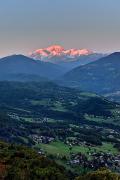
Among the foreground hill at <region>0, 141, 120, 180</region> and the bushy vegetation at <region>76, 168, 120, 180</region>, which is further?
the foreground hill at <region>0, 141, 120, 180</region>

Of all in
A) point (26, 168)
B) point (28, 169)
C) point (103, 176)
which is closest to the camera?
point (103, 176)

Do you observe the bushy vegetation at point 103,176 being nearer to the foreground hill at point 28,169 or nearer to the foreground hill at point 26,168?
the foreground hill at point 28,169

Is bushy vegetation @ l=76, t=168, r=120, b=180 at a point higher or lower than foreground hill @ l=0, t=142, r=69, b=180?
higher

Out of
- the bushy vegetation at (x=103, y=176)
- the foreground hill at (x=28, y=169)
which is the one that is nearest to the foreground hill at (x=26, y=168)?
the foreground hill at (x=28, y=169)

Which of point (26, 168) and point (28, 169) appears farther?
point (26, 168)

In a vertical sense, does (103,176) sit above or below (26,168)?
above

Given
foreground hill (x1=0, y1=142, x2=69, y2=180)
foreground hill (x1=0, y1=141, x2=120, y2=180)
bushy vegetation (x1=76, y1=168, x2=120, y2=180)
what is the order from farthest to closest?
foreground hill (x1=0, y1=142, x2=69, y2=180), foreground hill (x1=0, y1=141, x2=120, y2=180), bushy vegetation (x1=76, y1=168, x2=120, y2=180)

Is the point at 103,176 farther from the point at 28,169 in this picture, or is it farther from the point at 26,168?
the point at 26,168

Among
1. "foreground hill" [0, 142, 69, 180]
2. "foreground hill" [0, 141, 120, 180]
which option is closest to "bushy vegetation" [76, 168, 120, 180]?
"foreground hill" [0, 141, 120, 180]

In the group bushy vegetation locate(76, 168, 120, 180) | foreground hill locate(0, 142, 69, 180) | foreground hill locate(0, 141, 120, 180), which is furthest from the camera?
foreground hill locate(0, 142, 69, 180)

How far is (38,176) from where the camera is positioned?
98.0 meters

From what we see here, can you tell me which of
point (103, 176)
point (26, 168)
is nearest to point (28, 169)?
point (26, 168)

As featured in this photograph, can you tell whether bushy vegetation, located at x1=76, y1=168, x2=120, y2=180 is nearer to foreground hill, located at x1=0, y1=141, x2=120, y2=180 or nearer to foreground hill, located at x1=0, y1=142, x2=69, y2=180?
foreground hill, located at x1=0, y1=141, x2=120, y2=180

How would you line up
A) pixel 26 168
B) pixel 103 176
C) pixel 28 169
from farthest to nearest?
pixel 26 168 < pixel 28 169 < pixel 103 176
